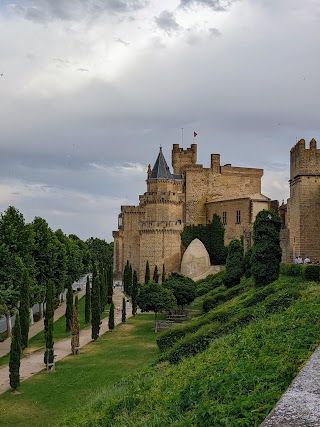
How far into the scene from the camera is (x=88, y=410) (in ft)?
46.2

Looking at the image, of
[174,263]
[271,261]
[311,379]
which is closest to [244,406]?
[311,379]

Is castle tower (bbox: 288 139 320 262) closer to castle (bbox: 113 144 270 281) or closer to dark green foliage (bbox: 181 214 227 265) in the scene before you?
castle (bbox: 113 144 270 281)

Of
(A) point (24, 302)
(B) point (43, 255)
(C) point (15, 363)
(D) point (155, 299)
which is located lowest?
(C) point (15, 363)

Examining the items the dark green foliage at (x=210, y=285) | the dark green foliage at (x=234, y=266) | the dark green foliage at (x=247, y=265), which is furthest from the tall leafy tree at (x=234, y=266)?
the dark green foliage at (x=210, y=285)

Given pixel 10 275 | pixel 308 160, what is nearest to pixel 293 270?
pixel 308 160

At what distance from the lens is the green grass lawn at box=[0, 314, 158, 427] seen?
1731 cm

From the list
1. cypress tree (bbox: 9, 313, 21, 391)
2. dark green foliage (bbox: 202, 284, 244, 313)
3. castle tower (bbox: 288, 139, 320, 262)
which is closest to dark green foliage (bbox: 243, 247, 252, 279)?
dark green foliage (bbox: 202, 284, 244, 313)

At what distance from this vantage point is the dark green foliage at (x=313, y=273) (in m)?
23.7

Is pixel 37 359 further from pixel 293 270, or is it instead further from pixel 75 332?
pixel 293 270

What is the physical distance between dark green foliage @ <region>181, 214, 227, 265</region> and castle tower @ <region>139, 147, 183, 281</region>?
2.03m

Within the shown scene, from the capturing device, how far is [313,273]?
940 inches

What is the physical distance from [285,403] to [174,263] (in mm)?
52137

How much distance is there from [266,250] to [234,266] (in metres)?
11.4

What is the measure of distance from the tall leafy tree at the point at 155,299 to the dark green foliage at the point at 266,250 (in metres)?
8.59
